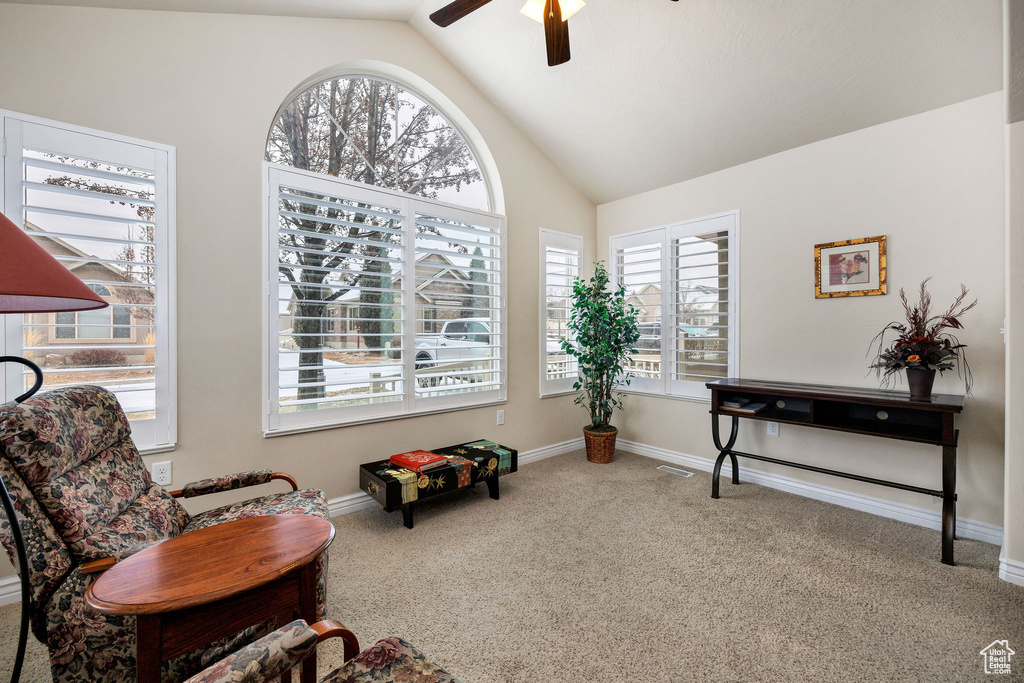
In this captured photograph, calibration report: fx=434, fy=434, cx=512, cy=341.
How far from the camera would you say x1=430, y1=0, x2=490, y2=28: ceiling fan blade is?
76.5 inches

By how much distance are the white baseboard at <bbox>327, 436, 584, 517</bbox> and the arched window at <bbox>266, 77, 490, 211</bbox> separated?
2.21 meters

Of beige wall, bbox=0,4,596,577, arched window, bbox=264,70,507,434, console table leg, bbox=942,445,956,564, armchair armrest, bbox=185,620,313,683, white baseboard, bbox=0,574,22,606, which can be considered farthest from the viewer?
arched window, bbox=264,70,507,434

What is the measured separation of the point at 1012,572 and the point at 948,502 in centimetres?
35

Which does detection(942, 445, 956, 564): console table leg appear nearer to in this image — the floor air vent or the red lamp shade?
the floor air vent

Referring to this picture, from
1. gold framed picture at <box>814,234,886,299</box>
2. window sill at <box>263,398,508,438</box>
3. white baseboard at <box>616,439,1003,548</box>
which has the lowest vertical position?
white baseboard at <box>616,439,1003,548</box>

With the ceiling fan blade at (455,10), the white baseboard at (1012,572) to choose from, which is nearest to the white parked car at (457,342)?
the ceiling fan blade at (455,10)

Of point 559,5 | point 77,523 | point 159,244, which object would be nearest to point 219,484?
point 77,523

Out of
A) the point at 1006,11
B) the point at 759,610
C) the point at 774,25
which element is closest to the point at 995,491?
the point at 759,610

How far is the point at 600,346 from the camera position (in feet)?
12.8

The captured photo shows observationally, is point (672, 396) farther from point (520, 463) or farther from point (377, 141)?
point (377, 141)

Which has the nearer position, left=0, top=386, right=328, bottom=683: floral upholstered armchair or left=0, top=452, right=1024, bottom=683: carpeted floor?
left=0, top=386, right=328, bottom=683: floral upholstered armchair

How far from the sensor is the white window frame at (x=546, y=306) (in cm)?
406

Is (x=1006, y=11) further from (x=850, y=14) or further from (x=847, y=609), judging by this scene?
(x=847, y=609)

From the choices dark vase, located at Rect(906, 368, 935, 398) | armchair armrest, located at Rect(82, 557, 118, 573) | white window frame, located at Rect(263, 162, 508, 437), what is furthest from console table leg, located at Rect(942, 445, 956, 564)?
armchair armrest, located at Rect(82, 557, 118, 573)
